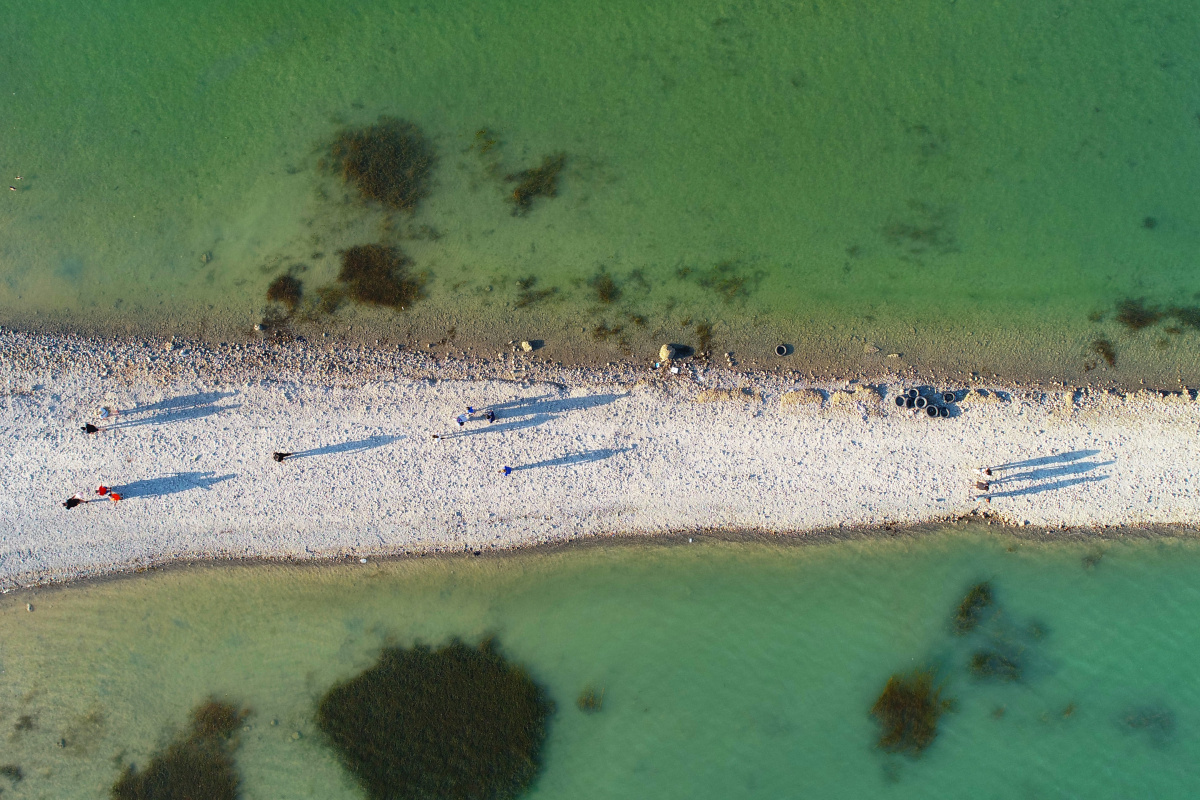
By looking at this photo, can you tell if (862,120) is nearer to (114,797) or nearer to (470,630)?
(470,630)

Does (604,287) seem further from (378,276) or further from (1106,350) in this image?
(1106,350)

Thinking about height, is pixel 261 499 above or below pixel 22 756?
above

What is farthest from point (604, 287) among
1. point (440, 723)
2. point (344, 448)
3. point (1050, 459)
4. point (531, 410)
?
point (1050, 459)

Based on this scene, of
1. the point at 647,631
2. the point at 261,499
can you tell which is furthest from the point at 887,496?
the point at 261,499

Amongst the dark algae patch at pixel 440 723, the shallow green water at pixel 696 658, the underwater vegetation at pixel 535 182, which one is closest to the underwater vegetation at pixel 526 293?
the underwater vegetation at pixel 535 182

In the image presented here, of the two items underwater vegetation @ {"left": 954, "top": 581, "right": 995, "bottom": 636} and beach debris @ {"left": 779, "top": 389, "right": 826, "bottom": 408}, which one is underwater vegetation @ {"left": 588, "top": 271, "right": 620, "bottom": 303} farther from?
underwater vegetation @ {"left": 954, "top": 581, "right": 995, "bottom": 636}

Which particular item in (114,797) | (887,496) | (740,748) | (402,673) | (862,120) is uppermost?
(862,120)
